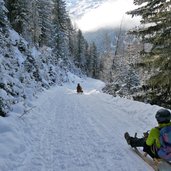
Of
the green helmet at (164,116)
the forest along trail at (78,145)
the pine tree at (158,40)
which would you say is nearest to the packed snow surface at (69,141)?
the forest along trail at (78,145)

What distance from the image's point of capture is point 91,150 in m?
8.47

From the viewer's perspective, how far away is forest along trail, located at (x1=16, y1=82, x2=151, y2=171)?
728cm

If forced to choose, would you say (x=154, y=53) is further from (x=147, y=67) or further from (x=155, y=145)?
(x=155, y=145)

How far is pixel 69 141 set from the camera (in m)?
9.42

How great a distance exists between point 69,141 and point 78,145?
535 mm

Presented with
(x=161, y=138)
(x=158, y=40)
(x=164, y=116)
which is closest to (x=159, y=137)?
(x=161, y=138)

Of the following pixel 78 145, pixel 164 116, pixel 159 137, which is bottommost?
pixel 78 145

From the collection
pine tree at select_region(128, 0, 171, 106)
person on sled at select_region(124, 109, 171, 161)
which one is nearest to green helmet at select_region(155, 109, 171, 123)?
person on sled at select_region(124, 109, 171, 161)

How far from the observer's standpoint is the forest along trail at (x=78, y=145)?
7277 millimetres

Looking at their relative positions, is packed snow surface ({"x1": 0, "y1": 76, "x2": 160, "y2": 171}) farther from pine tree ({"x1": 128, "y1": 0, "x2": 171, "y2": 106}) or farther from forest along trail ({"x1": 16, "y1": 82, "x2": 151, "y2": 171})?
pine tree ({"x1": 128, "y1": 0, "x2": 171, "y2": 106})

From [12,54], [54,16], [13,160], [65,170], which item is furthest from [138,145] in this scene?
[54,16]

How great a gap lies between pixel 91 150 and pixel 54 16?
53465mm

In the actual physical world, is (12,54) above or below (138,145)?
above

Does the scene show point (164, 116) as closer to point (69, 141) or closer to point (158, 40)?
A: point (69, 141)
